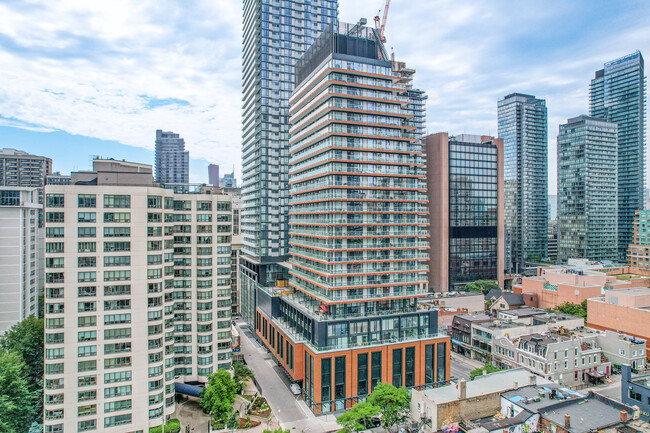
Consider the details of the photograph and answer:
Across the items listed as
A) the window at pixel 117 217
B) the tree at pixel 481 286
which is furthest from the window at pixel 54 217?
the tree at pixel 481 286

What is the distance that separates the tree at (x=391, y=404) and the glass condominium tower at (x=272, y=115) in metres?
53.4

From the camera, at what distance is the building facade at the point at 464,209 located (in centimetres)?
13675

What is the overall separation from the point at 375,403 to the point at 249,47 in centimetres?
10275

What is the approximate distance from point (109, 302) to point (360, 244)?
40044 millimetres

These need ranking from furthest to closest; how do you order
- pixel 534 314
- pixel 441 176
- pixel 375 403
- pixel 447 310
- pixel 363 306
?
pixel 441 176 < pixel 447 310 < pixel 534 314 < pixel 363 306 < pixel 375 403

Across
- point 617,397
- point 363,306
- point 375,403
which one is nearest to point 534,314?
point 617,397

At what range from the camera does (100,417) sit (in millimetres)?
52250

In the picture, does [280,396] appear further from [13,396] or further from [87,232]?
[87,232]

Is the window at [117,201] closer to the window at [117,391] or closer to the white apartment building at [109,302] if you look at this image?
the white apartment building at [109,302]

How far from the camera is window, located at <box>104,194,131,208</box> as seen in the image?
53.4 m

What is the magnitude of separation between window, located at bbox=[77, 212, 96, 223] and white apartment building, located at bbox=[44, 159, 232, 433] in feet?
0.37

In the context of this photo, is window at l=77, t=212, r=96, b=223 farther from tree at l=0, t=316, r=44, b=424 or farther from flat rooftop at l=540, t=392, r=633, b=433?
flat rooftop at l=540, t=392, r=633, b=433

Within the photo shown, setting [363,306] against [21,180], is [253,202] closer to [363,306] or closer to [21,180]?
[363,306]

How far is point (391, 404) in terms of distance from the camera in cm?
5512
